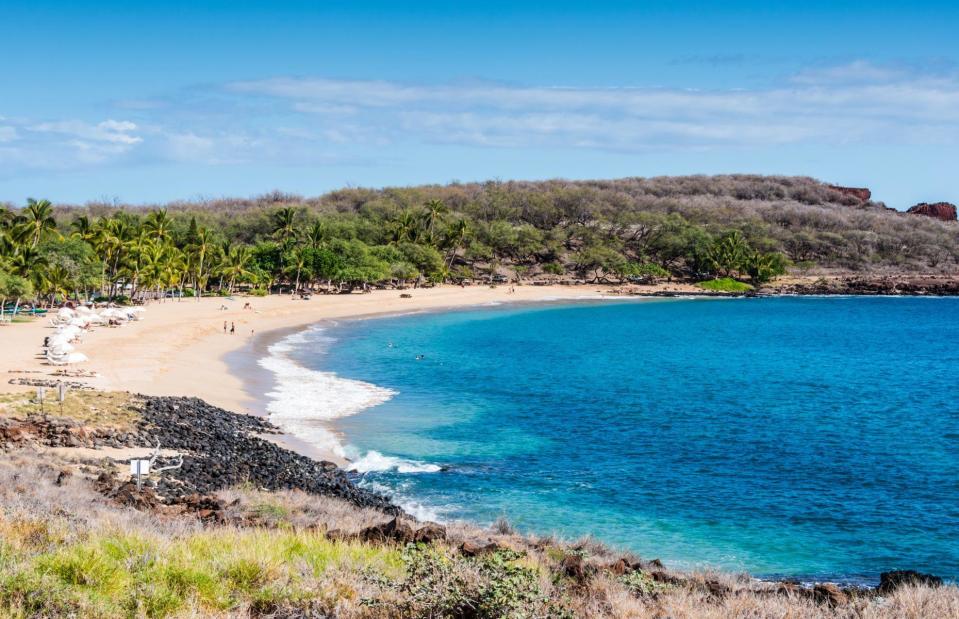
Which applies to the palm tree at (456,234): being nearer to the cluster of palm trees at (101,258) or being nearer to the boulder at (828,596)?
the cluster of palm trees at (101,258)

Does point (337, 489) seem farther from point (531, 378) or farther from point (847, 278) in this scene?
point (847, 278)

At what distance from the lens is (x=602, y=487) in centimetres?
2616

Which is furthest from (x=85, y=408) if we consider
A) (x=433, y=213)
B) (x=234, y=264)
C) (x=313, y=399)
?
(x=433, y=213)

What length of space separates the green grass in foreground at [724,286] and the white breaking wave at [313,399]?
8704 centimetres

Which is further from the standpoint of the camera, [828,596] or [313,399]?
[313,399]

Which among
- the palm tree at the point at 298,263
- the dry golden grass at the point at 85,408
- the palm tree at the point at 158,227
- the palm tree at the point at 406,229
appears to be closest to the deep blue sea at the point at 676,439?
the dry golden grass at the point at 85,408

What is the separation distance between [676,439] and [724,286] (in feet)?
319

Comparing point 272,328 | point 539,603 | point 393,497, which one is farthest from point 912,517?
point 272,328

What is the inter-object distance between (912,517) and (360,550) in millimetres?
18336

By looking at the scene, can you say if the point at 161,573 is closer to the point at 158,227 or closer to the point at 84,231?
the point at 84,231

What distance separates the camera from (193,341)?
55.8m

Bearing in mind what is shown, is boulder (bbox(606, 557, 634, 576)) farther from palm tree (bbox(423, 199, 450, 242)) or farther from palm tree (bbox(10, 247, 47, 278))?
palm tree (bbox(423, 199, 450, 242))

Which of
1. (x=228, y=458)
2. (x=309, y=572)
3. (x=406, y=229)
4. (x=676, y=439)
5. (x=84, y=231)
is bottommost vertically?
(x=676, y=439)

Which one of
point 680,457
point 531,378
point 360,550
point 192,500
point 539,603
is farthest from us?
point 531,378
